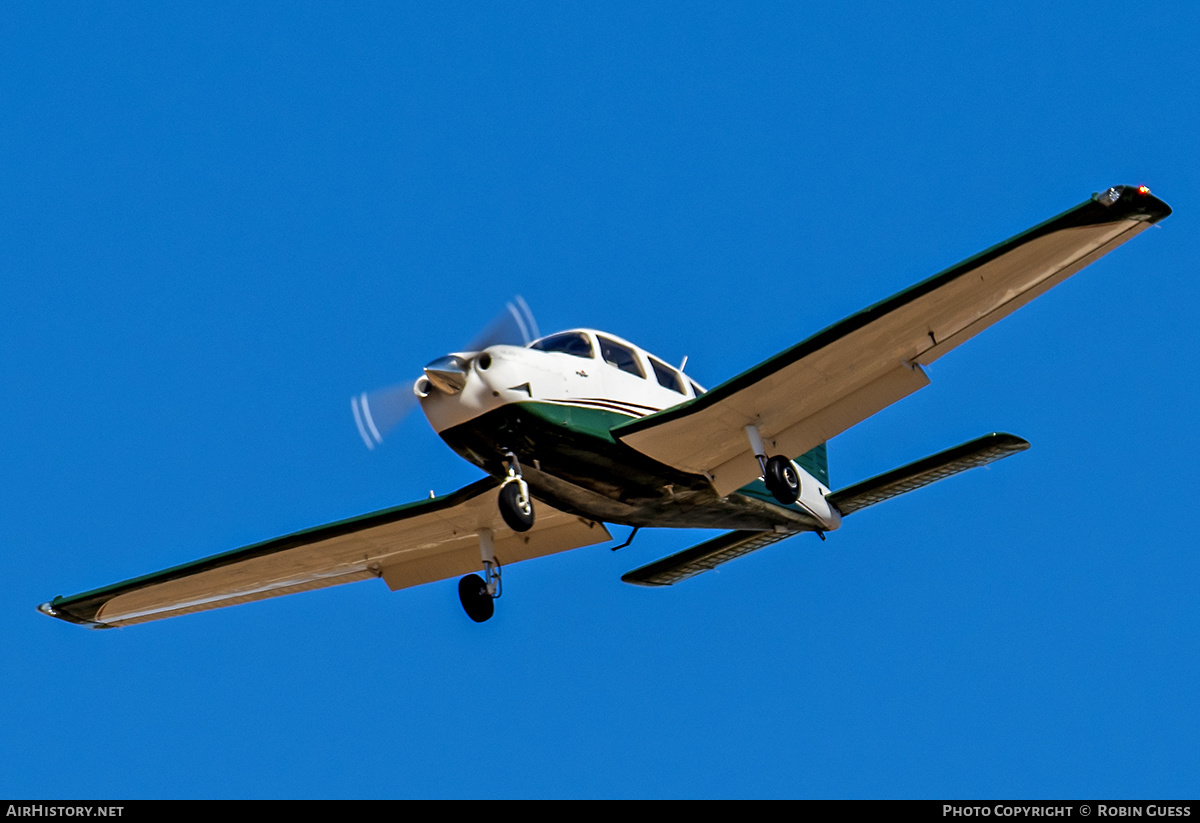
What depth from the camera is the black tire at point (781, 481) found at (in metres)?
20.8

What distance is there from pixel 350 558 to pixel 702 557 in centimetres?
635

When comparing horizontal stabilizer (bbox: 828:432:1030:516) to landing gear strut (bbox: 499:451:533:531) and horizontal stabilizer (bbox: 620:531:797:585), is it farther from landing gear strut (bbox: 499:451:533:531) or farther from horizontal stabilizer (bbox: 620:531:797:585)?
landing gear strut (bbox: 499:451:533:531)

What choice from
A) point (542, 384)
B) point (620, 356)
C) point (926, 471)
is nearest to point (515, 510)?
point (542, 384)

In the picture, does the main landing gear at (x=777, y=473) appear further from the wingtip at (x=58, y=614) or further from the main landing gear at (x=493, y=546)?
the wingtip at (x=58, y=614)

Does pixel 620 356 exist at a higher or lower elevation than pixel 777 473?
higher

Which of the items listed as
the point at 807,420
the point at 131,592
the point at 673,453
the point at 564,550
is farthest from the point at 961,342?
the point at 131,592

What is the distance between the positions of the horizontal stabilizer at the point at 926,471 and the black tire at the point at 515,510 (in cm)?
723

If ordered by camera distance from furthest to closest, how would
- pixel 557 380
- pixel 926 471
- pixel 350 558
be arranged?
pixel 350 558, pixel 926 471, pixel 557 380

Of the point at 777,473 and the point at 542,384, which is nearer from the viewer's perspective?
the point at 542,384

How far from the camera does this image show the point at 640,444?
67.7 feet

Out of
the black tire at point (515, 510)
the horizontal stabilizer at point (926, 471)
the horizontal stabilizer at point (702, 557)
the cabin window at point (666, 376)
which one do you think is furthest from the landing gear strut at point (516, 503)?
the horizontal stabilizer at point (926, 471)

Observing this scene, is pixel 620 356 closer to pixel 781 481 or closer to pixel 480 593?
pixel 781 481

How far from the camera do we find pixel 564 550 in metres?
24.5
